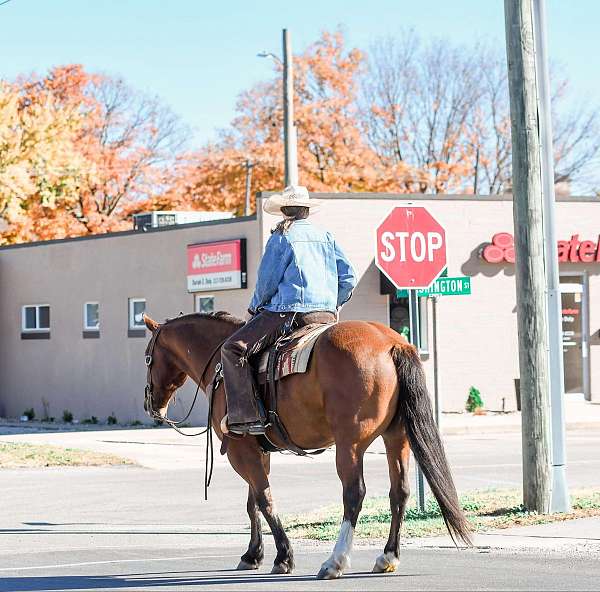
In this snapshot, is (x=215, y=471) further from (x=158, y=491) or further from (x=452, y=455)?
(x=452, y=455)

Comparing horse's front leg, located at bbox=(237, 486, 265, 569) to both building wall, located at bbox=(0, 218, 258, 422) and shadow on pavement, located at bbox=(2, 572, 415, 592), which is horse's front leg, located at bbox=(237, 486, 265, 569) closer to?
shadow on pavement, located at bbox=(2, 572, 415, 592)

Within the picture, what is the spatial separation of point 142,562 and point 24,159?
25698 millimetres

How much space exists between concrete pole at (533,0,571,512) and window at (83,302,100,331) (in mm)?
19064

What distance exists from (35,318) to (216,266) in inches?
300

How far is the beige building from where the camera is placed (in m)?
26.2

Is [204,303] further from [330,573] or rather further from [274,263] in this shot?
[330,573]

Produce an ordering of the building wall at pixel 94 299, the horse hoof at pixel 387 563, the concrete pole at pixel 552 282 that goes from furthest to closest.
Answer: the building wall at pixel 94 299 → the concrete pole at pixel 552 282 → the horse hoof at pixel 387 563

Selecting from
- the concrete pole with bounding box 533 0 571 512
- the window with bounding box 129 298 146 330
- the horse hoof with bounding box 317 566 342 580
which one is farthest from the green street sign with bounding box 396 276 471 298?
the window with bounding box 129 298 146 330

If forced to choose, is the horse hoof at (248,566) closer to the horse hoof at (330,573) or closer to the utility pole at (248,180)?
the horse hoof at (330,573)

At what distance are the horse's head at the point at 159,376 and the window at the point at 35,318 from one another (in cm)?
2091

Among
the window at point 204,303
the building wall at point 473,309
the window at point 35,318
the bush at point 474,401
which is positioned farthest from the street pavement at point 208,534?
the window at point 35,318

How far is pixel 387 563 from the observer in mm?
8742

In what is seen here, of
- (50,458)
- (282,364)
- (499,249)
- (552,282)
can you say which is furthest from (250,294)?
(282,364)

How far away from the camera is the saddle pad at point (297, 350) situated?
877cm
